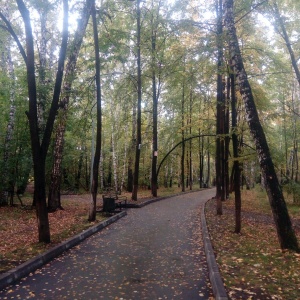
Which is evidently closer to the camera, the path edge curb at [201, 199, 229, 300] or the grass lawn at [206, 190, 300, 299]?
the path edge curb at [201, 199, 229, 300]

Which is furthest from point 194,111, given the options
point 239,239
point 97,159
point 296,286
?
point 296,286

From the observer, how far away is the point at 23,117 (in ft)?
52.1

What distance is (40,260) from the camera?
21.7ft

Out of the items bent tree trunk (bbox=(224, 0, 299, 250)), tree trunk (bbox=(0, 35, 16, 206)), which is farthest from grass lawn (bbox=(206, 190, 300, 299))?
tree trunk (bbox=(0, 35, 16, 206))

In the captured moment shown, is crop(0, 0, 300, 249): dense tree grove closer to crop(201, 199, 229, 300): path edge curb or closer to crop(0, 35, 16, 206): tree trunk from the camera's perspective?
crop(0, 35, 16, 206): tree trunk

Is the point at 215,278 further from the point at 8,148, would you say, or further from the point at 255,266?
the point at 8,148

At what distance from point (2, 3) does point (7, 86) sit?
5057mm

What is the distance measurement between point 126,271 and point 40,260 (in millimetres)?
1926

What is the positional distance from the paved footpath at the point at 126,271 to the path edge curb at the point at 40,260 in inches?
4.9

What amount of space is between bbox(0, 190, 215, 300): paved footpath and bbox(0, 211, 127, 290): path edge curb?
12cm

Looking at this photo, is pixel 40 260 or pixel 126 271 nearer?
pixel 126 271

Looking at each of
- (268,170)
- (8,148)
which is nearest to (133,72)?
(8,148)

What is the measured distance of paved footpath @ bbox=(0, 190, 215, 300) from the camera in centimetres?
516

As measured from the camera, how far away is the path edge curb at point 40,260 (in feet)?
17.7
